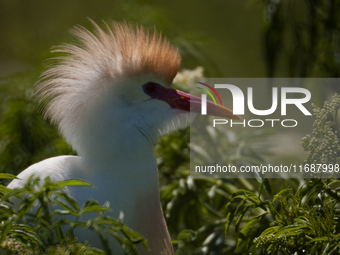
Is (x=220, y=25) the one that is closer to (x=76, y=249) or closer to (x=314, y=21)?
(x=314, y=21)

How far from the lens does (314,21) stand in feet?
4.96

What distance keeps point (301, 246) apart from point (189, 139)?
0.77 metres

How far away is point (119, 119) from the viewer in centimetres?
80

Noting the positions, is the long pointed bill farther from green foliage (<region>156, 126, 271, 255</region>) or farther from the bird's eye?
green foliage (<region>156, 126, 271, 255</region>)

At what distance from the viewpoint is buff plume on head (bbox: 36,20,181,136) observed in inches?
32.1

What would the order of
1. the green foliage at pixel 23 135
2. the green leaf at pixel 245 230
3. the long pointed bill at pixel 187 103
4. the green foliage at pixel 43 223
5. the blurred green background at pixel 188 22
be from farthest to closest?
the blurred green background at pixel 188 22
the green foliage at pixel 23 135
the long pointed bill at pixel 187 103
the green leaf at pixel 245 230
the green foliage at pixel 43 223

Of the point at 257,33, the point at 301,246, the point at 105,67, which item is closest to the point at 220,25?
the point at 257,33

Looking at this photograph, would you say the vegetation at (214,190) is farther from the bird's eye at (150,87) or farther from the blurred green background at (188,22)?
the blurred green background at (188,22)

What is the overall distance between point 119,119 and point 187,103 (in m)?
0.18

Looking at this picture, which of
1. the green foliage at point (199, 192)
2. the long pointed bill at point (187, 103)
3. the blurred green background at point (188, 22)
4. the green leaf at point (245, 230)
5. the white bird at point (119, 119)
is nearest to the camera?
the green leaf at point (245, 230)

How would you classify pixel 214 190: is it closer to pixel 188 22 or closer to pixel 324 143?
pixel 324 143

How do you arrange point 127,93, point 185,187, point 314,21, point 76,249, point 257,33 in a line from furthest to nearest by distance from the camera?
point 257,33 < point 314,21 < point 185,187 < point 127,93 < point 76,249

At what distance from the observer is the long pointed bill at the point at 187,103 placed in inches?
35.0

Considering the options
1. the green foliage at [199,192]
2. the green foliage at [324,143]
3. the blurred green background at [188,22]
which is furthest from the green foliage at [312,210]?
the blurred green background at [188,22]
